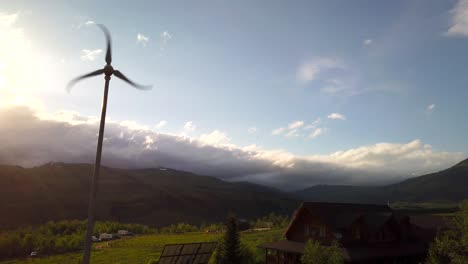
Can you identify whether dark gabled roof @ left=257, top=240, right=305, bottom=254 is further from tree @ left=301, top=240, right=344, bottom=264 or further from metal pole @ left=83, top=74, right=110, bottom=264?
metal pole @ left=83, top=74, right=110, bottom=264

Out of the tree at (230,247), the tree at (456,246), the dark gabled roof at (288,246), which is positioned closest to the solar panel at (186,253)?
the tree at (230,247)

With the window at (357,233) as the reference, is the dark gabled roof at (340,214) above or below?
above

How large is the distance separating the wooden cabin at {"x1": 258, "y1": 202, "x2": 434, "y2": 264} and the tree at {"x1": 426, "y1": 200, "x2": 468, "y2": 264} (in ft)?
20.8

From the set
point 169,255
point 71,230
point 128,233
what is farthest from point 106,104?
point 71,230

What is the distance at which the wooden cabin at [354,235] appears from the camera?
4150cm

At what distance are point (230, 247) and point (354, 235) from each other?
15.0m

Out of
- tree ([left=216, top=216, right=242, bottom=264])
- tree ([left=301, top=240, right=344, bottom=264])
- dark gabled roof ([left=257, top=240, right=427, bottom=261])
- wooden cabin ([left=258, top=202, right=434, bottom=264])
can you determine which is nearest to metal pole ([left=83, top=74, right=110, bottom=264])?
tree ([left=301, top=240, right=344, bottom=264])

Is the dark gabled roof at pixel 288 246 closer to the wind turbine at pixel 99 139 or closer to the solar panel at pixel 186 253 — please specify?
the solar panel at pixel 186 253

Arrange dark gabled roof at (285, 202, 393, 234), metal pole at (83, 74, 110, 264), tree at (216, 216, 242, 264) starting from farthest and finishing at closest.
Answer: tree at (216, 216, 242, 264), dark gabled roof at (285, 202, 393, 234), metal pole at (83, 74, 110, 264)

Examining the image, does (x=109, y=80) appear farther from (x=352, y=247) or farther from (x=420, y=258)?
(x=420, y=258)

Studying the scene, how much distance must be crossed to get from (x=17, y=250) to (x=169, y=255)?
104 metres

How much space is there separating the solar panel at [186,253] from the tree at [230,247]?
24.8 ft

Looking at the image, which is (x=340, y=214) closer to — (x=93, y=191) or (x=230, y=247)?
(x=230, y=247)

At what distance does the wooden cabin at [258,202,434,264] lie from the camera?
136 feet
